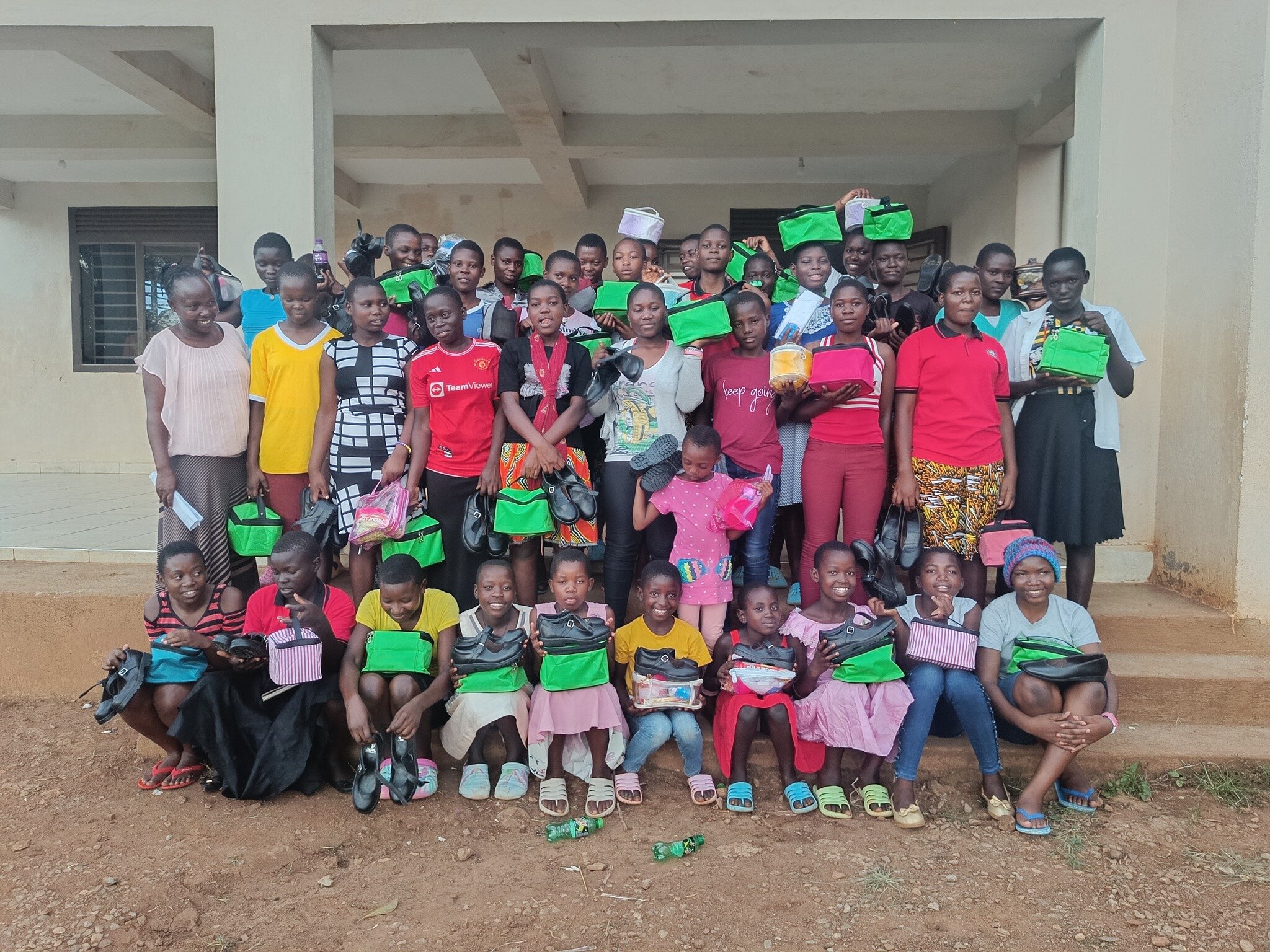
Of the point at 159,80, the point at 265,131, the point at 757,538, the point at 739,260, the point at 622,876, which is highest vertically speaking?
the point at 159,80

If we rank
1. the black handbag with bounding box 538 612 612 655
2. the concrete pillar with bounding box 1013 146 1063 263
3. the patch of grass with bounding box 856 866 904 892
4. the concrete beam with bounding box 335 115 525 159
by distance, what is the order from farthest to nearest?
1. the concrete beam with bounding box 335 115 525 159
2. the concrete pillar with bounding box 1013 146 1063 263
3. the black handbag with bounding box 538 612 612 655
4. the patch of grass with bounding box 856 866 904 892

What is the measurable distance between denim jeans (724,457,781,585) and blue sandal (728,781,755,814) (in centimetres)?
79

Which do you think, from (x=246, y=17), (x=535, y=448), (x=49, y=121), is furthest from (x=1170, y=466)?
(x=49, y=121)

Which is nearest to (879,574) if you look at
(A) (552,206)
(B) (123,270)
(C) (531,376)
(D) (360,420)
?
(C) (531,376)

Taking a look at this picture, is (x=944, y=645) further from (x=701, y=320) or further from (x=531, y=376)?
(x=531, y=376)

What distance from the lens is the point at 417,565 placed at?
3.20 metres

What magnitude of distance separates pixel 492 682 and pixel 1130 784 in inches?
89.6

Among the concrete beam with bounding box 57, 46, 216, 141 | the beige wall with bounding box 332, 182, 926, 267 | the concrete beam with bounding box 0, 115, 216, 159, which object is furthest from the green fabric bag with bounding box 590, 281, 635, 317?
the concrete beam with bounding box 0, 115, 216, 159

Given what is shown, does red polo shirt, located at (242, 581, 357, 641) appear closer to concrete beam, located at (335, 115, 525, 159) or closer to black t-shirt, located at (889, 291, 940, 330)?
black t-shirt, located at (889, 291, 940, 330)

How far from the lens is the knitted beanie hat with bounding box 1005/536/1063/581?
309 centimetres

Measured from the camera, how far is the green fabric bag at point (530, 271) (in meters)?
4.21

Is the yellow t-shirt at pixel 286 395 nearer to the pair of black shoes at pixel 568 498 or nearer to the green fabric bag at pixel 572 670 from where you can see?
the pair of black shoes at pixel 568 498

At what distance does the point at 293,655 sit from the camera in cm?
309

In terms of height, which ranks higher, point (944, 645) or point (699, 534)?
point (699, 534)
